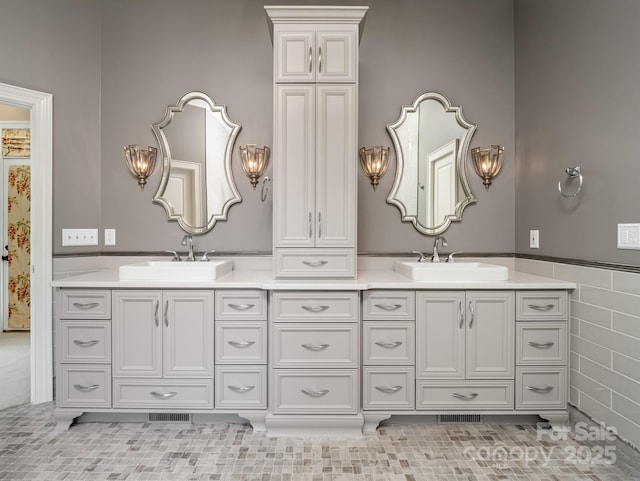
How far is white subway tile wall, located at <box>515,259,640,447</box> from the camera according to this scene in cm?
182

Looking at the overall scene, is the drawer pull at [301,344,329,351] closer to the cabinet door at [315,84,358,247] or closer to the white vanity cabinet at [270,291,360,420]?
the white vanity cabinet at [270,291,360,420]

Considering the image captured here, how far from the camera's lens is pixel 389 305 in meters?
2.20

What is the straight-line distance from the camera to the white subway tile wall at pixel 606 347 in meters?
1.82

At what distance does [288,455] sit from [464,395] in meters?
1.04

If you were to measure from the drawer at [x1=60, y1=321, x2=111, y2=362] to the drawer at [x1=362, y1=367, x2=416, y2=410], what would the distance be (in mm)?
1495

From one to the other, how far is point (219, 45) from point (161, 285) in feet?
5.92

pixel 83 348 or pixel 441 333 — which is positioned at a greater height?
pixel 441 333

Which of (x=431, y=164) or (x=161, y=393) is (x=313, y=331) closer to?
(x=161, y=393)

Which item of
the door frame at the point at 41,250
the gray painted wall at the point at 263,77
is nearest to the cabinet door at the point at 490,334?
the gray painted wall at the point at 263,77

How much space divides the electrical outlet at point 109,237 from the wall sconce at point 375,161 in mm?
1913

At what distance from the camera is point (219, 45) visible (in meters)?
2.81

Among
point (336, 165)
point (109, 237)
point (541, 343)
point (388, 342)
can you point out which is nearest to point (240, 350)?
point (388, 342)

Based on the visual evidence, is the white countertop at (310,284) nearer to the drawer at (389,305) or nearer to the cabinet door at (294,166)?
the drawer at (389,305)

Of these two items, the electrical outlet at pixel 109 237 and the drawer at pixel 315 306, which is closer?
Result: the drawer at pixel 315 306
